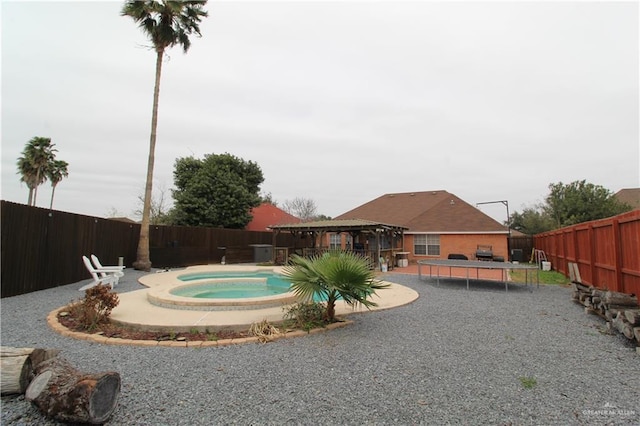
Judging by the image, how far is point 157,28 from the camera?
45.0 ft

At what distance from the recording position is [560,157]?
1972 centimetres

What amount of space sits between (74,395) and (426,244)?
20.2m

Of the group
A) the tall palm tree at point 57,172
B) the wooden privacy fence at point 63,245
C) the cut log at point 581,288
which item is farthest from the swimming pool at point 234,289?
the tall palm tree at point 57,172

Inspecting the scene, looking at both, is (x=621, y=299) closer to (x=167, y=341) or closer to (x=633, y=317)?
(x=633, y=317)

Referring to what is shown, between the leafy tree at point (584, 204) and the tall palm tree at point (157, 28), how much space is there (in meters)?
31.1

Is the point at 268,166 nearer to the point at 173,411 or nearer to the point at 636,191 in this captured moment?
the point at 173,411

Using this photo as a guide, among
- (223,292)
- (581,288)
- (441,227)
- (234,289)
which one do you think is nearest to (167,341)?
(223,292)

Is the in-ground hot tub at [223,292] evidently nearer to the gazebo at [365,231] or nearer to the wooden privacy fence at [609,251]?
the gazebo at [365,231]

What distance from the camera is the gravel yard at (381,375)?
2676mm

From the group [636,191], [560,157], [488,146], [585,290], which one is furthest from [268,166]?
[636,191]

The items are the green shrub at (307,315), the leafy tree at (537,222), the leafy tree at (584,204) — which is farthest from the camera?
the leafy tree at (537,222)

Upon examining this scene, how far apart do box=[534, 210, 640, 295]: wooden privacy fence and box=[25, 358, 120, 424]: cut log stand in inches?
317

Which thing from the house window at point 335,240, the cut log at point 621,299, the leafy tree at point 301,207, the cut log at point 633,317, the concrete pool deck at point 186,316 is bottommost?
the concrete pool deck at point 186,316

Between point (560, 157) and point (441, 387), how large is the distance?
22.7 m
